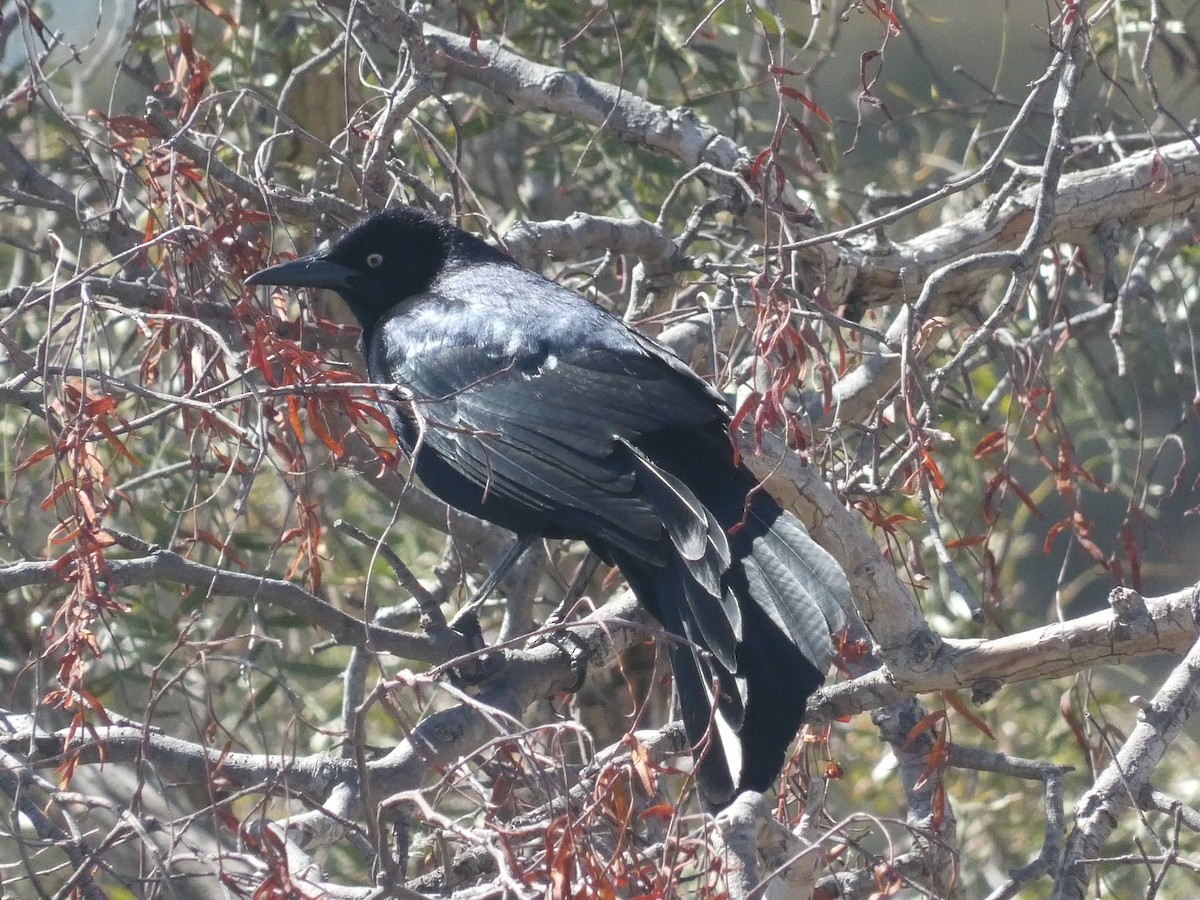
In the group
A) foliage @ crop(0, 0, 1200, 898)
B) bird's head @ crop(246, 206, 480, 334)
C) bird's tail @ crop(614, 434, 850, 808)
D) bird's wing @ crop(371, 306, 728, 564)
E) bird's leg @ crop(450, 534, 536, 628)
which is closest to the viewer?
foliage @ crop(0, 0, 1200, 898)

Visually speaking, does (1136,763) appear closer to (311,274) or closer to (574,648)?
(574,648)

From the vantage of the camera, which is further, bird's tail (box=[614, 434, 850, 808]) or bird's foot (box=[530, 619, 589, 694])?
bird's foot (box=[530, 619, 589, 694])

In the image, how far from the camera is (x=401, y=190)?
367 cm

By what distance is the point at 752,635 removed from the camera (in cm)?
316

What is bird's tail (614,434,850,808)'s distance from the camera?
115 inches

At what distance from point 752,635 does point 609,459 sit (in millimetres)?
664

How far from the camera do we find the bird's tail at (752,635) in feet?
9.55

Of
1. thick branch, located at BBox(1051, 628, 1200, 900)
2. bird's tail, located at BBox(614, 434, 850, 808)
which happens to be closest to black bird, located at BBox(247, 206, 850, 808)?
bird's tail, located at BBox(614, 434, 850, 808)

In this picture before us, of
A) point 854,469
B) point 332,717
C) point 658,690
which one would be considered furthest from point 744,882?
point 332,717

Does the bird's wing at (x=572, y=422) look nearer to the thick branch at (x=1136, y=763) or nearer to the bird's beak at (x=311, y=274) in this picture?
the bird's beak at (x=311, y=274)

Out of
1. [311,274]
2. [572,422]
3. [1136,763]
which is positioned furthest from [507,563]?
[1136,763]

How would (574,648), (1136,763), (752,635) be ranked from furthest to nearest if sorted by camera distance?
(574,648), (752,635), (1136,763)

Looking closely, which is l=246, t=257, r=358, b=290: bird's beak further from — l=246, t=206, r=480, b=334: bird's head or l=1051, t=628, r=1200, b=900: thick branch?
l=1051, t=628, r=1200, b=900: thick branch

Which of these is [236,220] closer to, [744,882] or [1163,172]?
[744,882]
